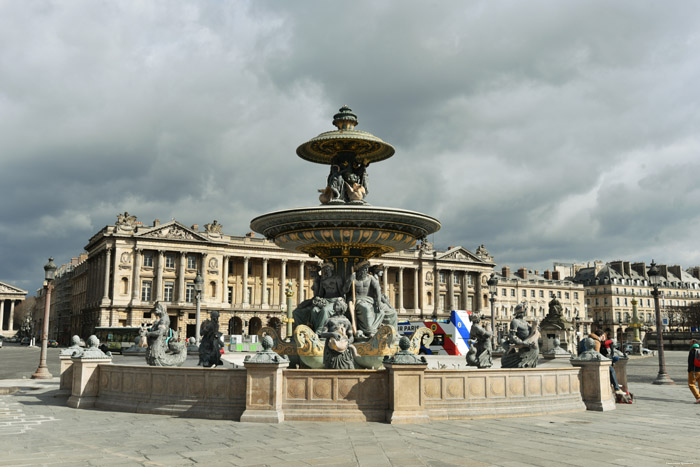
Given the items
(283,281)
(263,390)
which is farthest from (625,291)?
(263,390)

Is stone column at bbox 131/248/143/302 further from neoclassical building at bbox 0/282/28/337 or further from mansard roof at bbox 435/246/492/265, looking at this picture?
neoclassical building at bbox 0/282/28/337

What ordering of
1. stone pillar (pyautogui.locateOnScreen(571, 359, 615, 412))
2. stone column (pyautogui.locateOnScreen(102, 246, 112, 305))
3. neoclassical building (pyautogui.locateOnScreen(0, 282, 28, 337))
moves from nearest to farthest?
1. stone pillar (pyautogui.locateOnScreen(571, 359, 615, 412))
2. stone column (pyautogui.locateOnScreen(102, 246, 112, 305))
3. neoclassical building (pyautogui.locateOnScreen(0, 282, 28, 337))

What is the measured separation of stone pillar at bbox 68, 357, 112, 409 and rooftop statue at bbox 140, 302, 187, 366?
1.07 meters

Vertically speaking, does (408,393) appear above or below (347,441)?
above

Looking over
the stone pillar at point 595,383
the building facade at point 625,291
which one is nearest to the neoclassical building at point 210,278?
the building facade at point 625,291

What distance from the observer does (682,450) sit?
7.38 m

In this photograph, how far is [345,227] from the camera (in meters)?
13.0

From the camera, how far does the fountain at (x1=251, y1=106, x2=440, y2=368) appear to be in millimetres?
12164

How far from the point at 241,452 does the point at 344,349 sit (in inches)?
165

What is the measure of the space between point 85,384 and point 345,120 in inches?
325

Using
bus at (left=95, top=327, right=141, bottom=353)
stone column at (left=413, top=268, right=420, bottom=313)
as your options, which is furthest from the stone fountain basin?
stone column at (left=413, top=268, right=420, bottom=313)

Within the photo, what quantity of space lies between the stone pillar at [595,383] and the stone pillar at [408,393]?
3749 mm

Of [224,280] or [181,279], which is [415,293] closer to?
[224,280]

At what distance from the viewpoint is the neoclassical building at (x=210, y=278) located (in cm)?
7469
